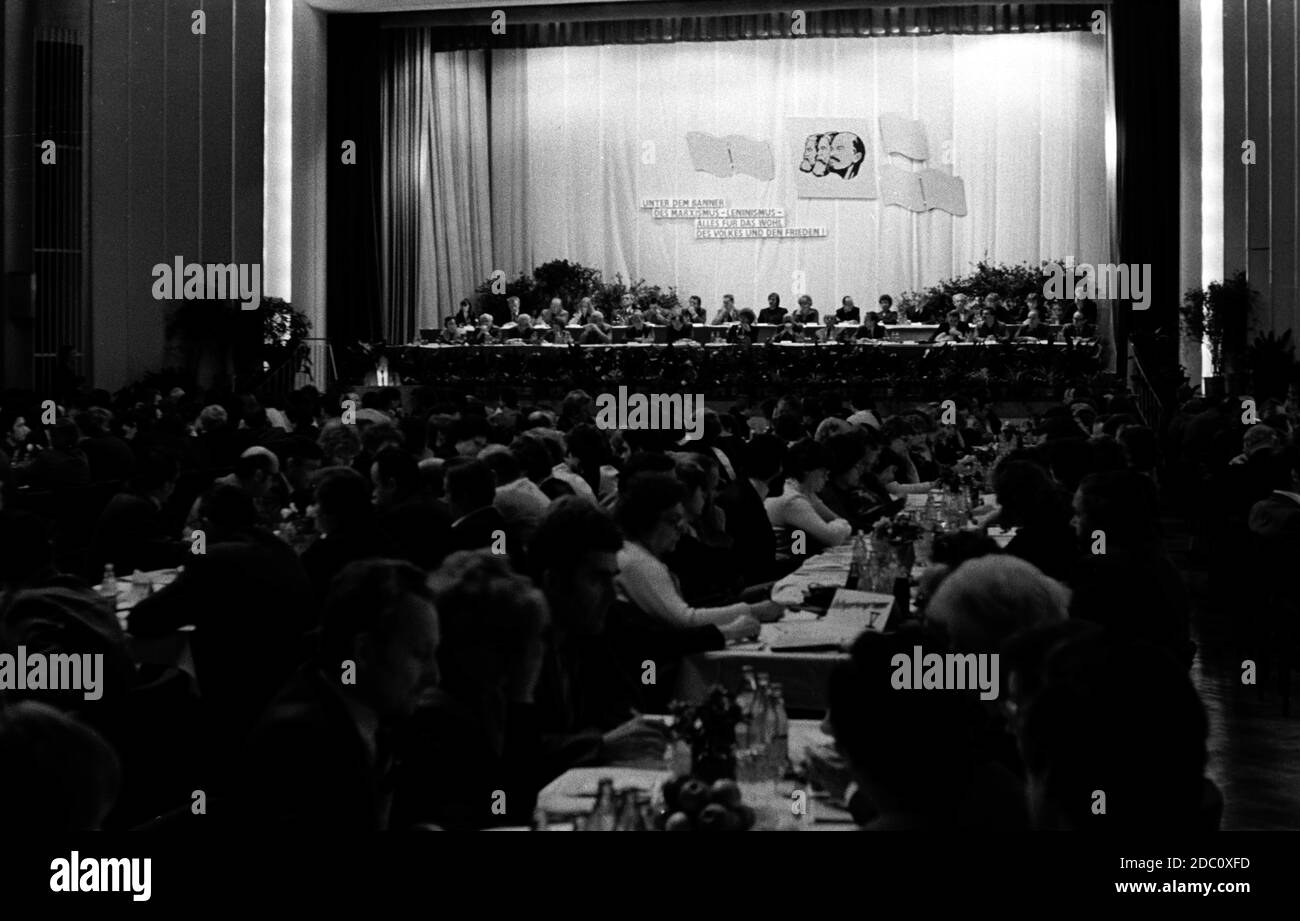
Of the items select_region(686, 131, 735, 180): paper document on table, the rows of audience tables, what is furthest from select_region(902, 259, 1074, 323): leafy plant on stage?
the rows of audience tables

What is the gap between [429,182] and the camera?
23750mm

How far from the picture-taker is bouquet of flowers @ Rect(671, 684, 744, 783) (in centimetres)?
350

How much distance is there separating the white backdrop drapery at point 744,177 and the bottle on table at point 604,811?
67.7 ft

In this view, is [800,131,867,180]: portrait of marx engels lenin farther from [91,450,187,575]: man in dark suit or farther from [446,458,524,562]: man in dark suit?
[446,458,524,562]: man in dark suit

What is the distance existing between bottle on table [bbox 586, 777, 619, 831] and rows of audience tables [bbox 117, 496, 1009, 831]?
80 millimetres

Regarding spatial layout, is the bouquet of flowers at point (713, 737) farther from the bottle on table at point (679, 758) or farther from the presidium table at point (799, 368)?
the presidium table at point (799, 368)

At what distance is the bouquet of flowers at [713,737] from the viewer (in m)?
3.50

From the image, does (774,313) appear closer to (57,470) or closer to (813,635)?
(57,470)

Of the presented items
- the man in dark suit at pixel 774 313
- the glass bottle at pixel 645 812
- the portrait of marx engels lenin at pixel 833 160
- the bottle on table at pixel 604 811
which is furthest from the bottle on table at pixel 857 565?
the portrait of marx engels lenin at pixel 833 160

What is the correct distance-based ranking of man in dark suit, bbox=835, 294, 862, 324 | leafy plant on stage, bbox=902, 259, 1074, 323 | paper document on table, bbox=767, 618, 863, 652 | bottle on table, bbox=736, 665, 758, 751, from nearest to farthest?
1. bottle on table, bbox=736, 665, 758, 751
2. paper document on table, bbox=767, 618, 863, 652
3. man in dark suit, bbox=835, 294, 862, 324
4. leafy plant on stage, bbox=902, 259, 1074, 323

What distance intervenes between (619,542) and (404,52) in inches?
794

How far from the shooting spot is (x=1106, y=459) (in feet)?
23.5

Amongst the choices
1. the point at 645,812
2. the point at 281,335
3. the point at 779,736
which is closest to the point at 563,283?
the point at 281,335

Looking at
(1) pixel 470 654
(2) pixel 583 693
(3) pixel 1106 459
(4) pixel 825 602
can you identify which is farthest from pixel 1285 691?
(1) pixel 470 654
